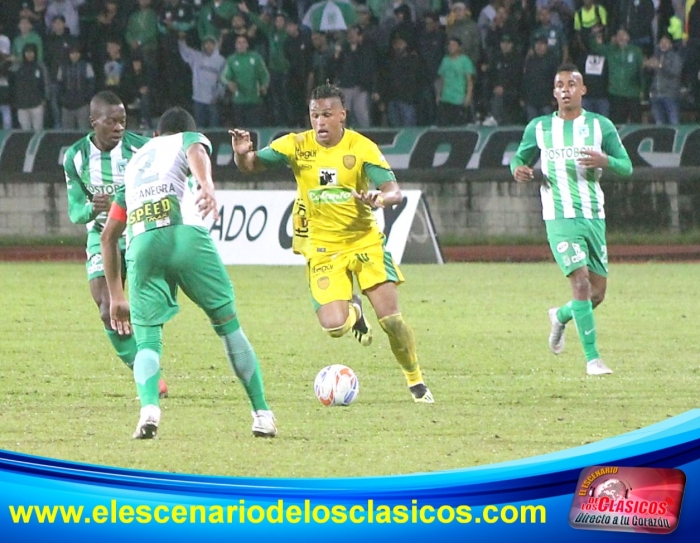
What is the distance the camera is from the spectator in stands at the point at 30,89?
22266 mm

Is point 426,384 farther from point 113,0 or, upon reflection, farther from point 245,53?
point 113,0

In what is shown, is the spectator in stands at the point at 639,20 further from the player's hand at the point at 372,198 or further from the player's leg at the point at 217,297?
the player's leg at the point at 217,297

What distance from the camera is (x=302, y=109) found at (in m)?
22.7

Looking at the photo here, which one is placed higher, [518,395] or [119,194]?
[119,194]

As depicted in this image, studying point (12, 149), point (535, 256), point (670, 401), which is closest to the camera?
point (670, 401)

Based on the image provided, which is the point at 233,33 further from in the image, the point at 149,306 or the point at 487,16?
the point at 149,306

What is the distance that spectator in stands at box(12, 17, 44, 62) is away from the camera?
22.5 meters

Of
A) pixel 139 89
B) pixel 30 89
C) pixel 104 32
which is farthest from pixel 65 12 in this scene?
pixel 139 89

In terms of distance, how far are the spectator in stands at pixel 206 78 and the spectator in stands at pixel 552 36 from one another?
4768 mm

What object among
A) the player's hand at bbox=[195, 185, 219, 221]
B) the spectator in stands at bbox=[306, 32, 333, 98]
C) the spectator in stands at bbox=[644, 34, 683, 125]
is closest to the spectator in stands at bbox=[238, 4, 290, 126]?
the spectator in stands at bbox=[306, 32, 333, 98]

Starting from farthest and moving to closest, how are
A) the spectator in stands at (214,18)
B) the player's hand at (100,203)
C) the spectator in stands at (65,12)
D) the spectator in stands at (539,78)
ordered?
the spectator in stands at (65,12) < the spectator in stands at (214,18) < the spectator in stands at (539,78) < the player's hand at (100,203)

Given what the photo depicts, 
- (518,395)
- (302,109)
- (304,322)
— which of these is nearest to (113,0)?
(302,109)

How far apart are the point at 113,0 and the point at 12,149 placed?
295cm

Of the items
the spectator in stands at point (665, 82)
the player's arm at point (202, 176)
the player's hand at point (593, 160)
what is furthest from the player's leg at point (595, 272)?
the spectator in stands at point (665, 82)
